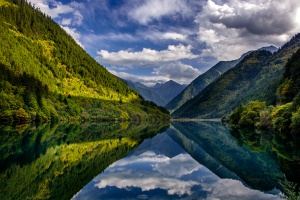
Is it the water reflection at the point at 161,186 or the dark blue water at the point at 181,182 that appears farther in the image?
the dark blue water at the point at 181,182

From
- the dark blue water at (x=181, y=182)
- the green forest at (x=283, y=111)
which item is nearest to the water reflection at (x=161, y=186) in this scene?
the dark blue water at (x=181, y=182)

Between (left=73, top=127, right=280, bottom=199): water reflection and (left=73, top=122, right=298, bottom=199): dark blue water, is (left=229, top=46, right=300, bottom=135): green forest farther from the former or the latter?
(left=73, top=127, right=280, bottom=199): water reflection

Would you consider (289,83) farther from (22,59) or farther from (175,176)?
(22,59)

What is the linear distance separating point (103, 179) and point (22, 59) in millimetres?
166423

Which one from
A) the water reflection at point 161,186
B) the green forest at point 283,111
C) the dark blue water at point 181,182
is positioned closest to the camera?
the water reflection at point 161,186

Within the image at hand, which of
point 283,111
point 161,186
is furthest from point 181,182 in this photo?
point 283,111

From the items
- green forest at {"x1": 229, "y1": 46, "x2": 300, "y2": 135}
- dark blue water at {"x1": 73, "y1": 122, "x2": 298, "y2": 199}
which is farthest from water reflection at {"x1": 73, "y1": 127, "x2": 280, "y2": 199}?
green forest at {"x1": 229, "y1": 46, "x2": 300, "y2": 135}

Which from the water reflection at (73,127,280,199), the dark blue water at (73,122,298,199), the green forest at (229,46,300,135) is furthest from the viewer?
the green forest at (229,46,300,135)

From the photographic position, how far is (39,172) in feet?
85.0

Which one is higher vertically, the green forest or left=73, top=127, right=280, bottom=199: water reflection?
the green forest

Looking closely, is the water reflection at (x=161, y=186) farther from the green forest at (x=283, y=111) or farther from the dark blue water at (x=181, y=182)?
the green forest at (x=283, y=111)

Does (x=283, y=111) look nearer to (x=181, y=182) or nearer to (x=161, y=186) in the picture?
(x=181, y=182)

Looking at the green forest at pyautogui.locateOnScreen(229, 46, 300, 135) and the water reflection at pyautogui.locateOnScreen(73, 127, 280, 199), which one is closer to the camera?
the water reflection at pyautogui.locateOnScreen(73, 127, 280, 199)

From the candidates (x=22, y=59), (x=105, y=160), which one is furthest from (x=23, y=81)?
(x=105, y=160)
